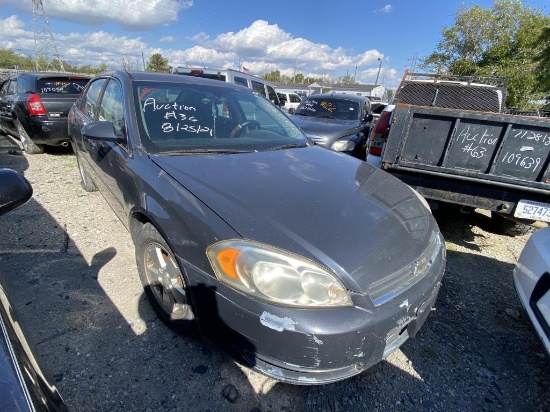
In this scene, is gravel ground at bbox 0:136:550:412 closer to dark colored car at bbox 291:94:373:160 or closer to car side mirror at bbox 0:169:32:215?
car side mirror at bbox 0:169:32:215

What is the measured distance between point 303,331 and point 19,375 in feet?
3.08

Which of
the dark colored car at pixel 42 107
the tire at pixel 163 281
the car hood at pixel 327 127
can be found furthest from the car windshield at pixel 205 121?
the dark colored car at pixel 42 107

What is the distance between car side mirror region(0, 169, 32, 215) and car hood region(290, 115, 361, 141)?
4505 mm

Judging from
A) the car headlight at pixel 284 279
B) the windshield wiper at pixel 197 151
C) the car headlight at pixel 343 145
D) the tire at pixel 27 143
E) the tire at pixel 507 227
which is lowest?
the tire at pixel 27 143

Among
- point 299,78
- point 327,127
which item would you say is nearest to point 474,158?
point 327,127

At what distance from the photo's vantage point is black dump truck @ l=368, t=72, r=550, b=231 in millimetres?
2627

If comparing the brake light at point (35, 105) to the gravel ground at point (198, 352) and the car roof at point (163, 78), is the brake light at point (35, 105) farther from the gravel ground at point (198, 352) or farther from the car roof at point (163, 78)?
the car roof at point (163, 78)

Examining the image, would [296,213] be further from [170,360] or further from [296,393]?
[170,360]

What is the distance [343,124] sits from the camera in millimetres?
6230

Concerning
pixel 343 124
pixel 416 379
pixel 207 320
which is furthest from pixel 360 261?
pixel 343 124

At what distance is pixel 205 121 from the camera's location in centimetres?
250

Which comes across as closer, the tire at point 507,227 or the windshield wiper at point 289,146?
the windshield wiper at point 289,146

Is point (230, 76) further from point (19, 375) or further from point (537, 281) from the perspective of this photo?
point (19, 375)

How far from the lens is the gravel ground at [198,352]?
1682mm
